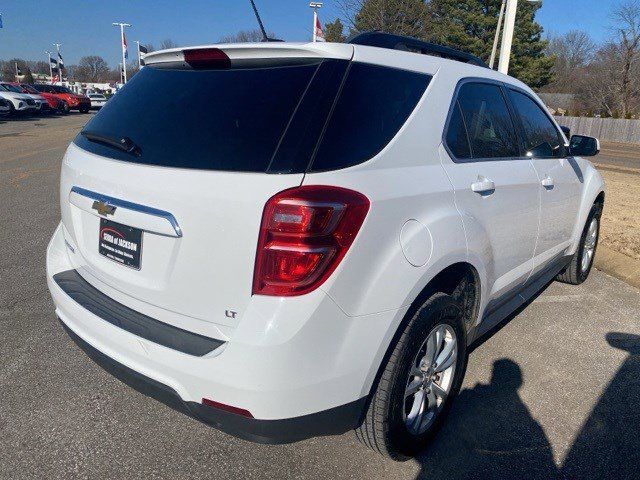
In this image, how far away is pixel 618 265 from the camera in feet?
18.0

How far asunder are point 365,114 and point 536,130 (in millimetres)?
2035

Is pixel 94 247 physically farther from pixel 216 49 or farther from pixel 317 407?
pixel 317 407

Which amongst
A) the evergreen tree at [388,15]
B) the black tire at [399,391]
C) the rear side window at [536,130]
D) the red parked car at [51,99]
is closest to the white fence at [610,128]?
the evergreen tree at [388,15]

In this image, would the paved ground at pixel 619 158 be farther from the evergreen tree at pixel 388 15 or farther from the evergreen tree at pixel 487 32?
the evergreen tree at pixel 487 32

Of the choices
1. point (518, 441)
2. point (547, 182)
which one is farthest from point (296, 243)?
point (547, 182)

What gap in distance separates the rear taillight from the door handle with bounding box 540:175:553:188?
2088mm

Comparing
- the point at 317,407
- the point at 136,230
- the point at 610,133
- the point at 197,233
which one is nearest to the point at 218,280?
the point at 197,233

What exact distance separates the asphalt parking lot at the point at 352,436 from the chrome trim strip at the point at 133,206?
1149 mm

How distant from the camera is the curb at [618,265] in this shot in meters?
5.19

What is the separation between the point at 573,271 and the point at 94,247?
4161 millimetres

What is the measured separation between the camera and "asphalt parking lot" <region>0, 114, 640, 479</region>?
7.64 feet

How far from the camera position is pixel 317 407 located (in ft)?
6.13

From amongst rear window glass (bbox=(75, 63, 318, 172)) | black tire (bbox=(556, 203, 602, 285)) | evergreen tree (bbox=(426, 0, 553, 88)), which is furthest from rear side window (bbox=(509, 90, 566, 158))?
evergreen tree (bbox=(426, 0, 553, 88))

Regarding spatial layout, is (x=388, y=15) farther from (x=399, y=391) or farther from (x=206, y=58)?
(x=399, y=391)
